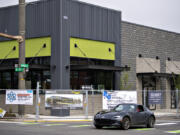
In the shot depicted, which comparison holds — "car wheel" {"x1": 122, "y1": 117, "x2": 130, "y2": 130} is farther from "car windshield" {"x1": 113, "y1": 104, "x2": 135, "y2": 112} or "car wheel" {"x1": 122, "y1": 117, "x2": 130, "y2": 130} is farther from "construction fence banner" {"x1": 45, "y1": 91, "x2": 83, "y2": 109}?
"construction fence banner" {"x1": 45, "y1": 91, "x2": 83, "y2": 109}

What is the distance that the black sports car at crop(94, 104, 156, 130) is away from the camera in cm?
1958

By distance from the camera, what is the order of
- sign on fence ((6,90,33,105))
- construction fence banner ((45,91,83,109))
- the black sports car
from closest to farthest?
the black sports car → sign on fence ((6,90,33,105)) → construction fence banner ((45,91,83,109))

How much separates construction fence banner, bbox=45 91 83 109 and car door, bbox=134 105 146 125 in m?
7.56

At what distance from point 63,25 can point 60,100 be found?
7.60m

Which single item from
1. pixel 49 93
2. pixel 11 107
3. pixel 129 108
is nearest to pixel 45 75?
pixel 11 107

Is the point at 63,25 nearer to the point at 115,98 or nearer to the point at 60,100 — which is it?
the point at 60,100

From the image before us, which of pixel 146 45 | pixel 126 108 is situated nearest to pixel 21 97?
pixel 126 108

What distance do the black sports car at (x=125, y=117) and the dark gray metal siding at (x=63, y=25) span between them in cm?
1180

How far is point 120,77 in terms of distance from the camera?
37.6 meters

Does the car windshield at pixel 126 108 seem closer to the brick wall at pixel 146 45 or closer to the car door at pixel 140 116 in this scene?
the car door at pixel 140 116

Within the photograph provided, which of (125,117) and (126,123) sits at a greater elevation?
(125,117)

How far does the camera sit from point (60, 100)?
2772cm

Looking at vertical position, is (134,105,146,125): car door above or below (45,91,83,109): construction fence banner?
below

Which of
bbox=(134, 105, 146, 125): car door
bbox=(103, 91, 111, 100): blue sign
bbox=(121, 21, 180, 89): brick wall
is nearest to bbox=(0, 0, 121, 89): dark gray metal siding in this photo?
bbox=(121, 21, 180, 89): brick wall
